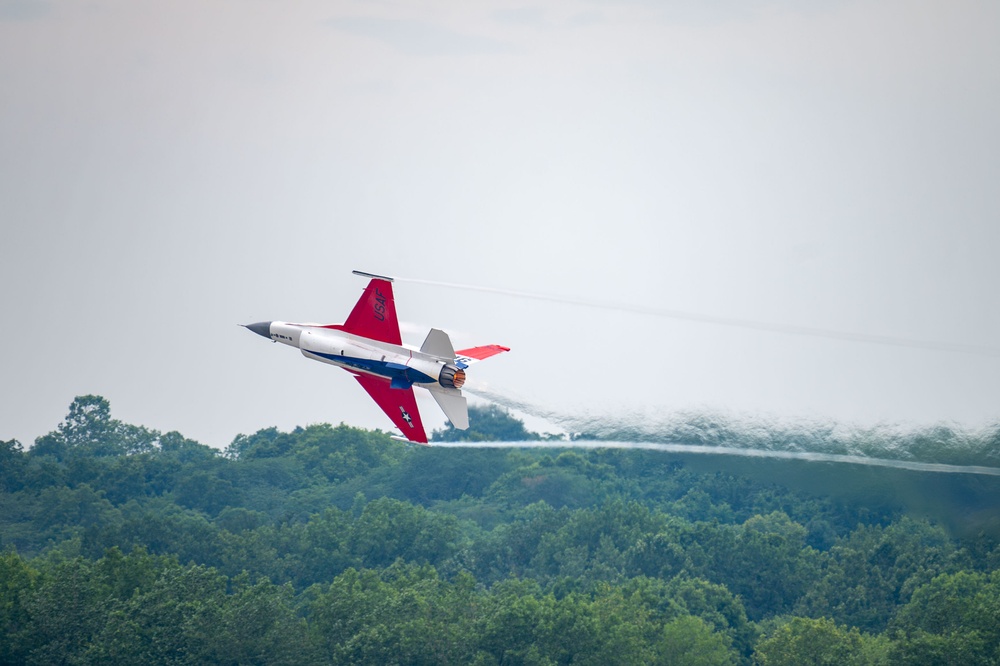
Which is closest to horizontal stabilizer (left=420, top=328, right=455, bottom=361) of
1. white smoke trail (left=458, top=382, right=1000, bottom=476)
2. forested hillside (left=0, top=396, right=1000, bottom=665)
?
white smoke trail (left=458, top=382, right=1000, bottom=476)

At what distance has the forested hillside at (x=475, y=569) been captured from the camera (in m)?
108

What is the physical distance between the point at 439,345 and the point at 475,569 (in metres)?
80.0

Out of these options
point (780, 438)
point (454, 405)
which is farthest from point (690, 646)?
point (454, 405)

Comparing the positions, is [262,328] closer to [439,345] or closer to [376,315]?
[376,315]

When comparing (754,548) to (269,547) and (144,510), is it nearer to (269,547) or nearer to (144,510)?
(269,547)

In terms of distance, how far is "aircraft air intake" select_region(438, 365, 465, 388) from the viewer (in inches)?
2729

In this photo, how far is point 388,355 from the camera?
234ft

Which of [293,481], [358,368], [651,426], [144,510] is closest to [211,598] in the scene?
[651,426]

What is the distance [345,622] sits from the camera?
112m

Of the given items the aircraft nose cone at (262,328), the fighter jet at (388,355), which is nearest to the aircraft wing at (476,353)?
the fighter jet at (388,355)

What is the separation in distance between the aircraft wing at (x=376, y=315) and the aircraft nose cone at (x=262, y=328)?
3884mm

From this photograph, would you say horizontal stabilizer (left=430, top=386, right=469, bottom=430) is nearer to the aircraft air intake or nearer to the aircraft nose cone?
the aircraft air intake

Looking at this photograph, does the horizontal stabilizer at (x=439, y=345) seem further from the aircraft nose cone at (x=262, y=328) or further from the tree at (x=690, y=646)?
the tree at (x=690, y=646)

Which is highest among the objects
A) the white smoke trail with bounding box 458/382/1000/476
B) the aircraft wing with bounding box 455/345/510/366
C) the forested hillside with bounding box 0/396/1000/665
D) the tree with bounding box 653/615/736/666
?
the aircraft wing with bounding box 455/345/510/366
